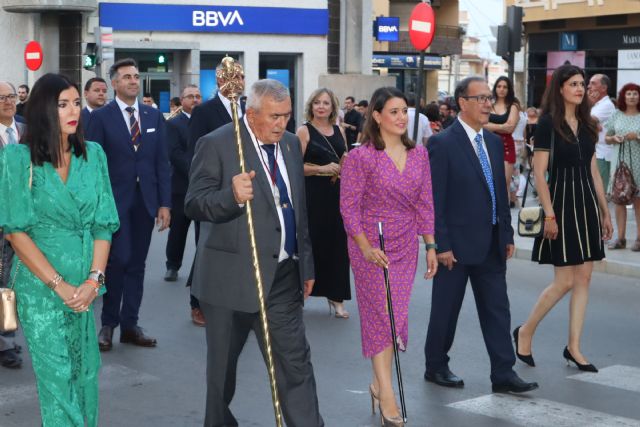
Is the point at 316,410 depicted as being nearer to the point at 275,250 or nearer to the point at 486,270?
the point at 275,250

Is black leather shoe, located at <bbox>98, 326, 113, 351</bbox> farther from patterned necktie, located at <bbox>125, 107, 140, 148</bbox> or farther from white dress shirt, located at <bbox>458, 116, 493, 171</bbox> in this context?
white dress shirt, located at <bbox>458, 116, 493, 171</bbox>

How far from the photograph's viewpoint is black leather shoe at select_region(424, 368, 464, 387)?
780 centimetres

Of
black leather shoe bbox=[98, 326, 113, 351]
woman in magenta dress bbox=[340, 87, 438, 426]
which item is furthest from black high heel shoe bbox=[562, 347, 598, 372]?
black leather shoe bbox=[98, 326, 113, 351]

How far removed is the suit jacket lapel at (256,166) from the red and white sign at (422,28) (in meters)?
12.1

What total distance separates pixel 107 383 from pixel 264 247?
8.21ft

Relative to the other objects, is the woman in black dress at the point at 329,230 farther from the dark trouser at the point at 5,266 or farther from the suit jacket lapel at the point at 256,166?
the suit jacket lapel at the point at 256,166

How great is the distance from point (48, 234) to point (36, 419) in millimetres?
1844

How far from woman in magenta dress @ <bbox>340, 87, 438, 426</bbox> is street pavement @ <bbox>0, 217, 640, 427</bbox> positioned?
0.54 meters

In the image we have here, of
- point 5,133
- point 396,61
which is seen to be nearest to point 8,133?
point 5,133

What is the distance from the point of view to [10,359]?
8.42 m

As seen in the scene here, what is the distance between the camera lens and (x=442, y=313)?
7848 millimetres

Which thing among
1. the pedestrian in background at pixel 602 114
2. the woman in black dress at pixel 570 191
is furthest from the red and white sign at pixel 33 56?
the woman in black dress at pixel 570 191

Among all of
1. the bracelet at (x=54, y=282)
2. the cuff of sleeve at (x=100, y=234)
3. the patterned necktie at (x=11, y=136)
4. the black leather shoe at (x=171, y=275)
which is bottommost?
the black leather shoe at (x=171, y=275)

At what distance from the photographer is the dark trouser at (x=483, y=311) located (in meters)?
7.66
